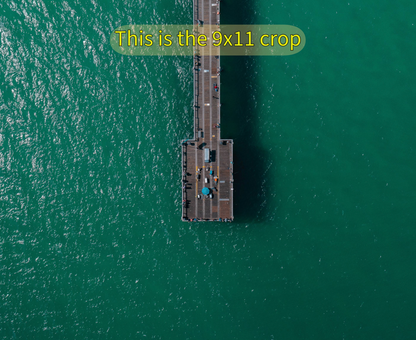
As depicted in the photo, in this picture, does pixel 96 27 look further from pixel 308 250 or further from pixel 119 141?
pixel 308 250

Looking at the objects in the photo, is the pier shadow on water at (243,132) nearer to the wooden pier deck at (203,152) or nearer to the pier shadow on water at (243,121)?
the pier shadow on water at (243,121)

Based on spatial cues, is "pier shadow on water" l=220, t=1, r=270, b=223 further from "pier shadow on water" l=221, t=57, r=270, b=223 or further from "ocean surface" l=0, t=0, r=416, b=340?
"ocean surface" l=0, t=0, r=416, b=340

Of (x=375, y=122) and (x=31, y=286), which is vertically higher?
(x=375, y=122)

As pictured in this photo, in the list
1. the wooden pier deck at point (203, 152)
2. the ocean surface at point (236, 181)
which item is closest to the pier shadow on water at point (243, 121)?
the ocean surface at point (236, 181)

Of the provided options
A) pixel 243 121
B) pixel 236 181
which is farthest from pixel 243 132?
pixel 236 181

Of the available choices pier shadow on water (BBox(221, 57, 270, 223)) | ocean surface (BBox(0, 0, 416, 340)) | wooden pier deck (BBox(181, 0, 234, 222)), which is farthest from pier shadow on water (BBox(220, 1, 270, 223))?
wooden pier deck (BBox(181, 0, 234, 222))

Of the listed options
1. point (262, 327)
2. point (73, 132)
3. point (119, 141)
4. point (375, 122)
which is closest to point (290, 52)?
point (375, 122)
